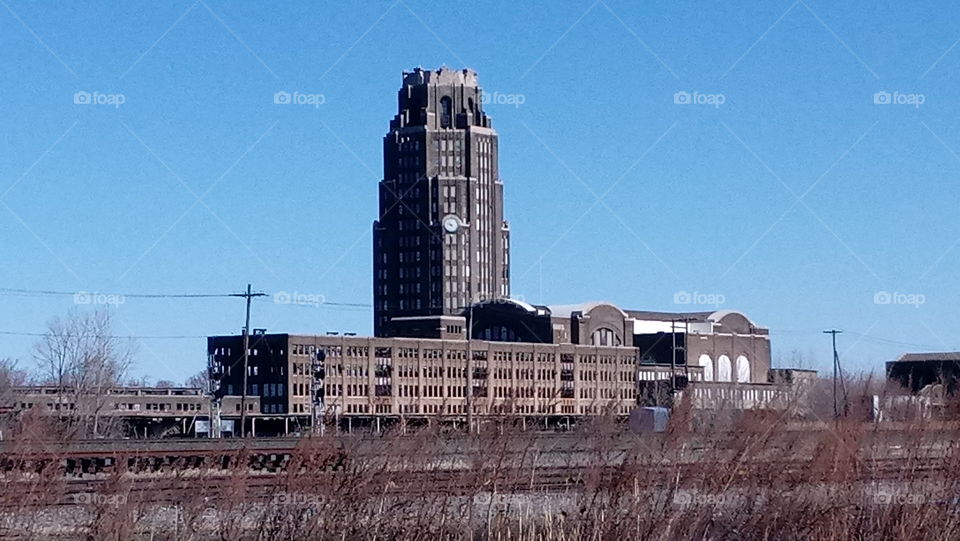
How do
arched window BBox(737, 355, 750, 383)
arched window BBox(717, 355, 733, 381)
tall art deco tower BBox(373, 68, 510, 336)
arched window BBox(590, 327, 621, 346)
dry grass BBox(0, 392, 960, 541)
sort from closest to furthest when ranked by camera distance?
1. dry grass BBox(0, 392, 960, 541)
2. arched window BBox(590, 327, 621, 346)
3. arched window BBox(717, 355, 733, 381)
4. arched window BBox(737, 355, 750, 383)
5. tall art deco tower BBox(373, 68, 510, 336)

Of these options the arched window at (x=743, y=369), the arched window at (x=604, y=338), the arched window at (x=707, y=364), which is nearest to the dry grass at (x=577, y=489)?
the arched window at (x=604, y=338)

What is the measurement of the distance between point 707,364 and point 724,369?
279cm

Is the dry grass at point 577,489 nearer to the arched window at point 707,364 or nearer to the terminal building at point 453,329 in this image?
the terminal building at point 453,329

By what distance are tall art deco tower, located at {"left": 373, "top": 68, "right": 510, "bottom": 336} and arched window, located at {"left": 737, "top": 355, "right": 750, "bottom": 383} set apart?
31.1 m

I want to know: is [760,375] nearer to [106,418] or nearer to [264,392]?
[264,392]

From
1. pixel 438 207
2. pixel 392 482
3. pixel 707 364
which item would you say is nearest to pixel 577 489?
pixel 392 482

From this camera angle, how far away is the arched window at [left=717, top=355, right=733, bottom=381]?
494 ft

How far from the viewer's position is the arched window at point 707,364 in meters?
148

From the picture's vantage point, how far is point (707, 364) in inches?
5886

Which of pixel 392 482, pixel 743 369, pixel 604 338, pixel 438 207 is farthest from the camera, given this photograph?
pixel 438 207

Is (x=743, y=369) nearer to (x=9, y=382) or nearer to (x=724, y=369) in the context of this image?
(x=724, y=369)

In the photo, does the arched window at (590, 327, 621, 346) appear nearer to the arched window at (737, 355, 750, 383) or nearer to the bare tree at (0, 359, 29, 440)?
the arched window at (737, 355, 750, 383)

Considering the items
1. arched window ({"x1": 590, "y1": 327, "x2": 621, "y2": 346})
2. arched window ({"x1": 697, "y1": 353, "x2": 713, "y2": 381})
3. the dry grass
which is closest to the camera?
the dry grass

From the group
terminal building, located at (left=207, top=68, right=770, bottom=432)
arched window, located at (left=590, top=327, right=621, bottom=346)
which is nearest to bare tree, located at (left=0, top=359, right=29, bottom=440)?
terminal building, located at (left=207, top=68, right=770, bottom=432)
